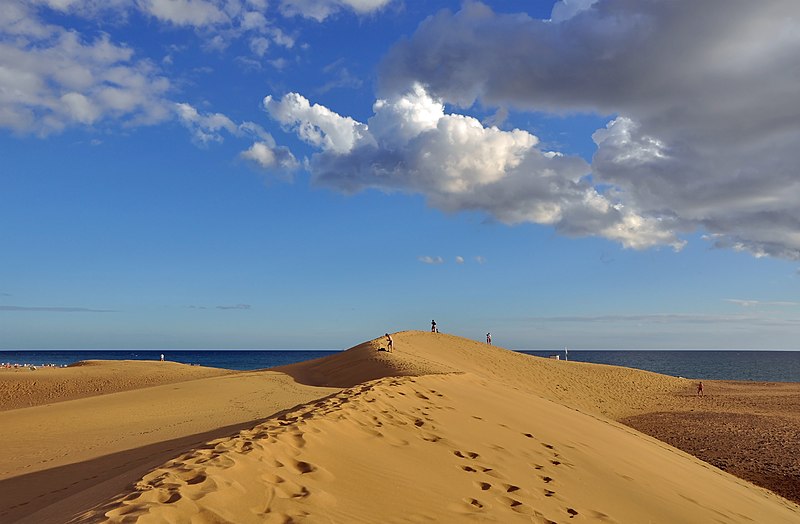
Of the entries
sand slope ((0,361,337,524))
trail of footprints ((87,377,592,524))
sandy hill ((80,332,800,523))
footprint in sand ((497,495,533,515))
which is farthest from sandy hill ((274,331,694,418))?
footprint in sand ((497,495,533,515))

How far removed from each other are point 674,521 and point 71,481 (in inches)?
311

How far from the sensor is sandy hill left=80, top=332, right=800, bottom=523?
4555 mm

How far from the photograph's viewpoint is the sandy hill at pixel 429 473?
455cm

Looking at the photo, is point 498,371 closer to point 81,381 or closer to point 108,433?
point 108,433

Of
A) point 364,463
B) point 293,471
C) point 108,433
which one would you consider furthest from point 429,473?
point 108,433

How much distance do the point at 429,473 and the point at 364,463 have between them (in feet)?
2.36

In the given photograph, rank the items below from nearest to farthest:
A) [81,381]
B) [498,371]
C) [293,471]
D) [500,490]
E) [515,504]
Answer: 1. [293,471]
2. [515,504]
3. [500,490]
4. [81,381]
5. [498,371]

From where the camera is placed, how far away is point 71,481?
7.75 m

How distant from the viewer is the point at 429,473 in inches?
→ 237

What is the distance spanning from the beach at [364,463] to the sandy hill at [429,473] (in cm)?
3

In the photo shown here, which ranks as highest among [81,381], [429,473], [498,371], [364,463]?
[364,463]

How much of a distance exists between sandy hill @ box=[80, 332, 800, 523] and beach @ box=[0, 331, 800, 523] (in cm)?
3

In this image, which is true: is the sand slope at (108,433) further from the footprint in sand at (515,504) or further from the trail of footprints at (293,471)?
the footprint in sand at (515,504)

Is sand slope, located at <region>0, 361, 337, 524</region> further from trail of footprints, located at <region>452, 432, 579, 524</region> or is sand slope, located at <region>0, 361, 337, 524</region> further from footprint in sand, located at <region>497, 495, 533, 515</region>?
footprint in sand, located at <region>497, 495, 533, 515</region>
